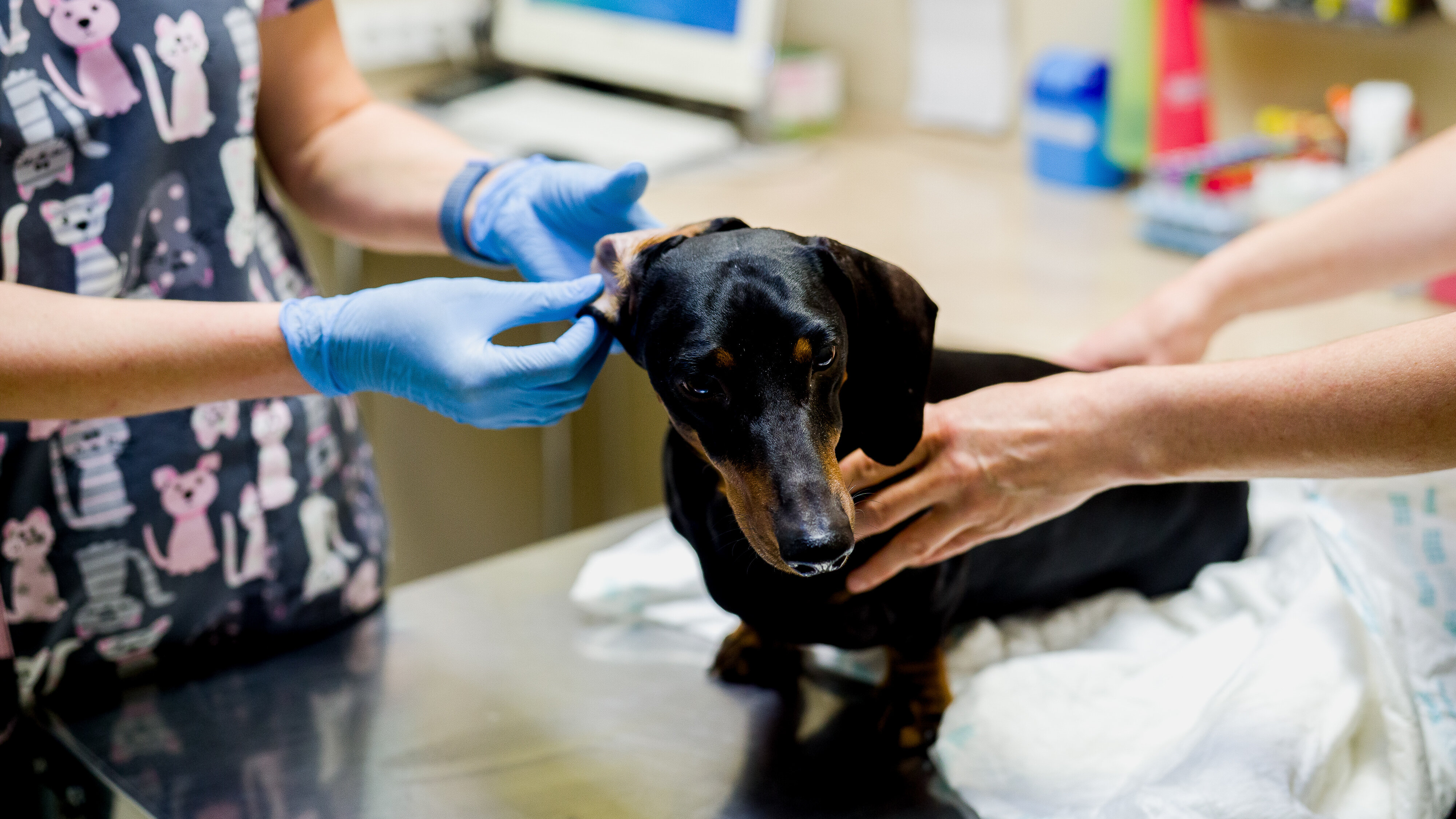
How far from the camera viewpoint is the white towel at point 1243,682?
0.85 metres

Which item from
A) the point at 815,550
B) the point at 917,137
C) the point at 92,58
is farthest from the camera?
the point at 917,137

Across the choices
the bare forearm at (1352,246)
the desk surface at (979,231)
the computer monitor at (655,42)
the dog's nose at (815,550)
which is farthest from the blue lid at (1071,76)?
the dog's nose at (815,550)

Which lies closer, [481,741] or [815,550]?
[815,550]

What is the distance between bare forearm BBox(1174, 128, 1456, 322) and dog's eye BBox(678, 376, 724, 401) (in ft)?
2.07

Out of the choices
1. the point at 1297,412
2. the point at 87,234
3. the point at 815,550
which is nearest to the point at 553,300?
the point at 815,550

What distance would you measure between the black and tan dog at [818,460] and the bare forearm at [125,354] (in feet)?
0.85

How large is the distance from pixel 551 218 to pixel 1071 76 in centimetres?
125

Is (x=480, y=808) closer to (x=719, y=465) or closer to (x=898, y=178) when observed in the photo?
(x=719, y=465)

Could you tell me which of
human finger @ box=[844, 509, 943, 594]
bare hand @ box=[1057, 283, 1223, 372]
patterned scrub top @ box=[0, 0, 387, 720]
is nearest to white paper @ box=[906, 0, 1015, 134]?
bare hand @ box=[1057, 283, 1223, 372]

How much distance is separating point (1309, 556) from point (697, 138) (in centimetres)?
153

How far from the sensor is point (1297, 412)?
0.77 metres

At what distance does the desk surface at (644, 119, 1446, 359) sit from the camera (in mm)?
1514

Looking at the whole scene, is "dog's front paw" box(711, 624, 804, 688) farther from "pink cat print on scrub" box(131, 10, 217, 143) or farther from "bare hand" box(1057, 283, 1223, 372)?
"pink cat print on scrub" box(131, 10, 217, 143)

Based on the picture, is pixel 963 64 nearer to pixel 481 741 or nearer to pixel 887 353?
pixel 887 353
